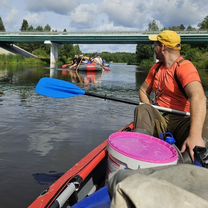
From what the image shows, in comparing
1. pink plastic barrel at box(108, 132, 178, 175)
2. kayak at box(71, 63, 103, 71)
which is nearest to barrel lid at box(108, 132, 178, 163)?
pink plastic barrel at box(108, 132, 178, 175)

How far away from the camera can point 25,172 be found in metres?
5.77

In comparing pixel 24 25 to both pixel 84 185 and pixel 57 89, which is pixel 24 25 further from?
pixel 84 185

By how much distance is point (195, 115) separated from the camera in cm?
354

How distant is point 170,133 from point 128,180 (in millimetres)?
2521

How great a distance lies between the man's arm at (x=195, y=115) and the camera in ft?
11.1

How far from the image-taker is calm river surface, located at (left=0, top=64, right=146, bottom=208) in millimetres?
5380

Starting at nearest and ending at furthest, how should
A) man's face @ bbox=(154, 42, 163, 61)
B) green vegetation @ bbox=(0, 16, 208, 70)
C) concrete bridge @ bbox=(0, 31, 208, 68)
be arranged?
man's face @ bbox=(154, 42, 163, 61)
concrete bridge @ bbox=(0, 31, 208, 68)
green vegetation @ bbox=(0, 16, 208, 70)

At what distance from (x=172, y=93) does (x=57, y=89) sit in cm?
196

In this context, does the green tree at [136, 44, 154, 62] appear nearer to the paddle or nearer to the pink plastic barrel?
the paddle

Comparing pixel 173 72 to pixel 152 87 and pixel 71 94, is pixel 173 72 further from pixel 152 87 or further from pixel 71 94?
pixel 71 94

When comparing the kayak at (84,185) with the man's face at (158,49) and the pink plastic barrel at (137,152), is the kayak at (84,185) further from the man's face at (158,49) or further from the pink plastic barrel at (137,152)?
the man's face at (158,49)

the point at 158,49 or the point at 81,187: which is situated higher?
the point at 158,49

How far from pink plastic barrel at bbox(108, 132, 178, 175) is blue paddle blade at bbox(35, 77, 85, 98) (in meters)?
2.10

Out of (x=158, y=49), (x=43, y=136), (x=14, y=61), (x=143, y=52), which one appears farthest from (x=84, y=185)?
(x=143, y=52)
